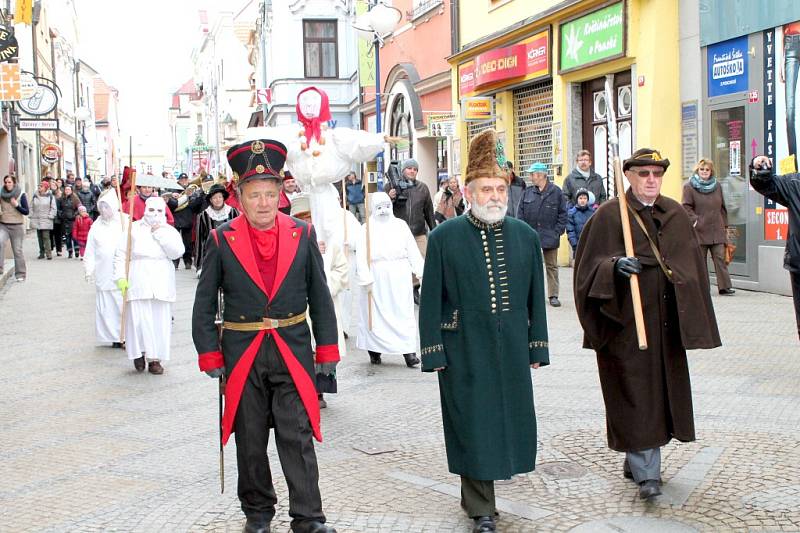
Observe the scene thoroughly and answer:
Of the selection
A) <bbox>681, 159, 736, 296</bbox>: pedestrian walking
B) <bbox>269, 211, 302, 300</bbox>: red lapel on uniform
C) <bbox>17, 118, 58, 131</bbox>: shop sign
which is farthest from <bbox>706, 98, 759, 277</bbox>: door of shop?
<bbox>17, 118, 58, 131</bbox>: shop sign

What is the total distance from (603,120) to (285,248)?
13429mm

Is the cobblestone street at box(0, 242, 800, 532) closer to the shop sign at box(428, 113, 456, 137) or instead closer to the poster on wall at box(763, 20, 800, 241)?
the poster on wall at box(763, 20, 800, 241)

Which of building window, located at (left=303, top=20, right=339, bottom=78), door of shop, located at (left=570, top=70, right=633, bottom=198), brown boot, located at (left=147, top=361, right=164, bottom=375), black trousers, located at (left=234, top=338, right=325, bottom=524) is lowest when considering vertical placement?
brown boot, located at (left=147, top=361, right=164, bottom=375)

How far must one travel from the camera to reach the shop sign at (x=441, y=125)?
2273 cm

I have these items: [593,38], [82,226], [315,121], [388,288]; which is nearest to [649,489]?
[315,121]

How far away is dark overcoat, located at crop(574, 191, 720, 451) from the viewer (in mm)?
5234

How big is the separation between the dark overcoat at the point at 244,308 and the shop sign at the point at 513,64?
14514 millimetres

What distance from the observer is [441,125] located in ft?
74.6

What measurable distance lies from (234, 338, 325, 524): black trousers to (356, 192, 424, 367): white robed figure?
4563mm

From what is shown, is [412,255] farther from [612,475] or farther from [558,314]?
[612,475]

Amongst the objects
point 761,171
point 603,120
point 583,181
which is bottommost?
point 761,171

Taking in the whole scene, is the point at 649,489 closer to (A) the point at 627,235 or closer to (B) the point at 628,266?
(B) the point at 628,266

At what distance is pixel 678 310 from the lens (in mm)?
5215

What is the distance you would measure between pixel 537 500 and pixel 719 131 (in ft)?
33.1
